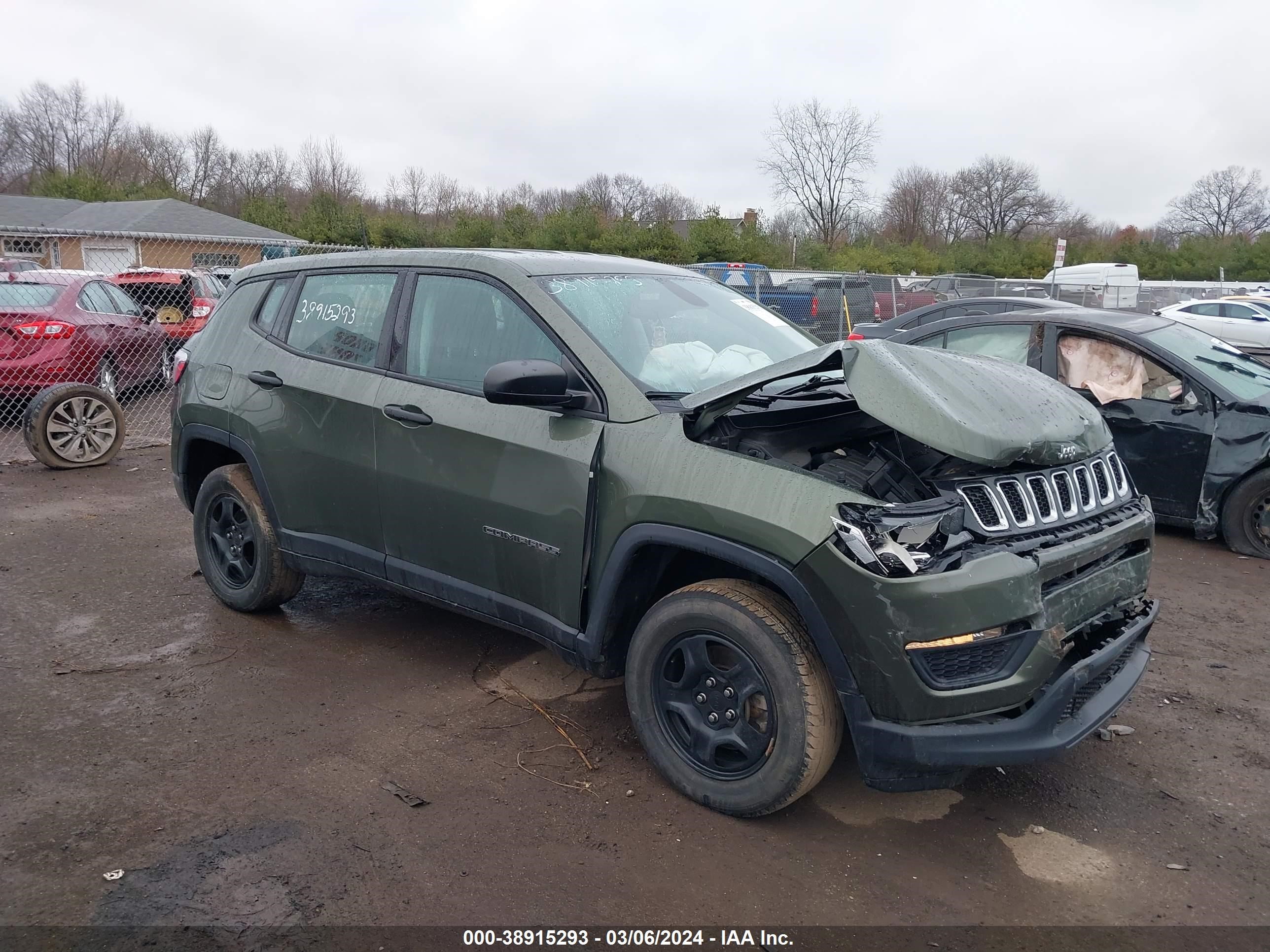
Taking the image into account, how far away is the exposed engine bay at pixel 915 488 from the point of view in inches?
111

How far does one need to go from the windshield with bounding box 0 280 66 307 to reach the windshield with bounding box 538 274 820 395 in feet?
30.4

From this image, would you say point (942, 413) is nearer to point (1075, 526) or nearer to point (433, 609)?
point (1075, 526)

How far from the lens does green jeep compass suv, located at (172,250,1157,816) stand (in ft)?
9.26

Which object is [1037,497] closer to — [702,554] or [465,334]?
[702,554]

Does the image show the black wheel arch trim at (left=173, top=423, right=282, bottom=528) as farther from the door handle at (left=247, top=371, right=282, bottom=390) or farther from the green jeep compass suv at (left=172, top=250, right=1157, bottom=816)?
the door handle at (left=247, top=371, right=282, bottom=390)

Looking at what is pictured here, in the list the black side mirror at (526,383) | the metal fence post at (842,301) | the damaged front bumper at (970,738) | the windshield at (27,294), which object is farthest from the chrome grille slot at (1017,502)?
the metal fence post at (842,301)

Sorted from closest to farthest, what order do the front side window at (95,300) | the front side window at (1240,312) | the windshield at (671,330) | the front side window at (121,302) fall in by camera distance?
the windshield at (671,330)
the front side window at (95,300)
the front side window at (121,302)
the front side window at (1240,312)

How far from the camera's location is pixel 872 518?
9.32 feet

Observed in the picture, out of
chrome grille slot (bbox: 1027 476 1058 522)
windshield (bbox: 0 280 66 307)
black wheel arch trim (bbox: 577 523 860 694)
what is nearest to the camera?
black wheel arch trim (bbox: 577 523 860 694)

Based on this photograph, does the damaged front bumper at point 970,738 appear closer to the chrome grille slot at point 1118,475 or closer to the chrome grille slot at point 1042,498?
the chrome grille slot at point 1042,498

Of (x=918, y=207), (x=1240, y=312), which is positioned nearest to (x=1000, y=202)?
(x=918, y=207)

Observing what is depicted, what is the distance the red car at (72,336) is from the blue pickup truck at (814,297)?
815 centimetres

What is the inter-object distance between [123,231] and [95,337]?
74.0ft

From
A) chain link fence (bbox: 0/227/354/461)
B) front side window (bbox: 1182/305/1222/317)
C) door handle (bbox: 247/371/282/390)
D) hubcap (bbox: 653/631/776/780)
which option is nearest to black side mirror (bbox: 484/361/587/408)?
hubcap (bbox: 653/631/776/780)
